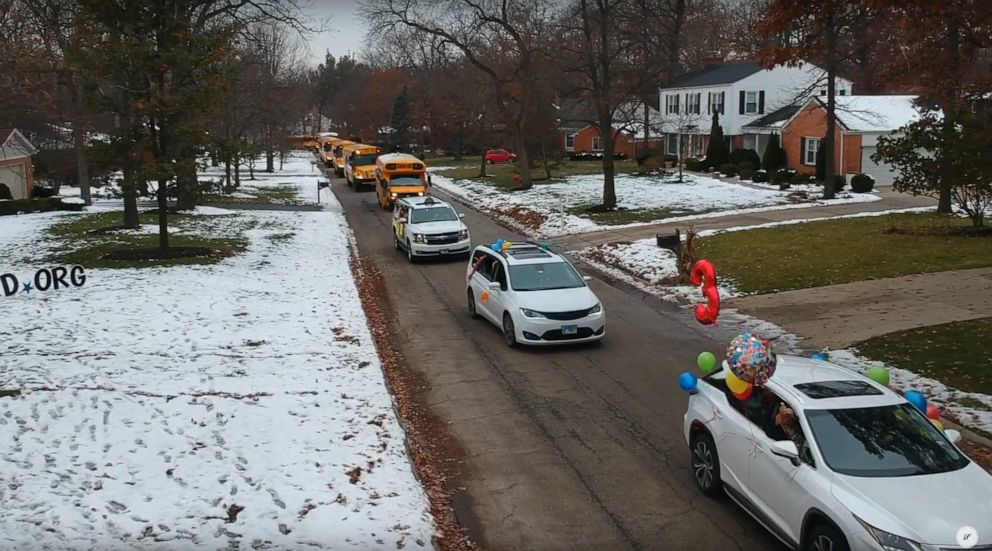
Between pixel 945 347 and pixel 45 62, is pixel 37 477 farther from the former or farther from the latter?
pixel 45 62

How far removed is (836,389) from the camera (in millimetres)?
8406

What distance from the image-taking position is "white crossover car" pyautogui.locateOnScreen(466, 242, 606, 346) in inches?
597

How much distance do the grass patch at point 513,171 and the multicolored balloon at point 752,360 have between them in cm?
3812

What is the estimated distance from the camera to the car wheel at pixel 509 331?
50.7ft

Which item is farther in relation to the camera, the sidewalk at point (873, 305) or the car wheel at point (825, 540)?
the sidewalk at point (873, 305)

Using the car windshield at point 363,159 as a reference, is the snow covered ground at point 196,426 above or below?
below

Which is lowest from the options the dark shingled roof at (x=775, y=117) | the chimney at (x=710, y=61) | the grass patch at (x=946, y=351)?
the grass patch at (x=946, y=351)

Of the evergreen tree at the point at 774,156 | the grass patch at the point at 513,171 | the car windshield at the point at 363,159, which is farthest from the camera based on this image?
the grass patch at the point at 513,171

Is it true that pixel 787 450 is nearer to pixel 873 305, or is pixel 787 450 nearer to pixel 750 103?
pixel 873 305

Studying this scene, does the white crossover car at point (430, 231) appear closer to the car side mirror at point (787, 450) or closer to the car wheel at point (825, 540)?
A: the car side mirror at point (787, 450)

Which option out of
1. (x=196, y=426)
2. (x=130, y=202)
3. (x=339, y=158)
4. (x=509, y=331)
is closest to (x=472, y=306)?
(x=509, y=331)

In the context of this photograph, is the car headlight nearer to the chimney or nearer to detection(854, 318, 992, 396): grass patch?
detection(854, 318, 992, 396): grass patch

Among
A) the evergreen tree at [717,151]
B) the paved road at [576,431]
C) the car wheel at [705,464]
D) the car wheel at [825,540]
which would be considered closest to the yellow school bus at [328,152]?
the evergreen tree at [717,151]

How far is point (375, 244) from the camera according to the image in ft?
95.3
